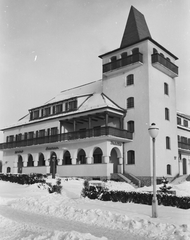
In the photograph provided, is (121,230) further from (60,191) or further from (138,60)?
(138,60)

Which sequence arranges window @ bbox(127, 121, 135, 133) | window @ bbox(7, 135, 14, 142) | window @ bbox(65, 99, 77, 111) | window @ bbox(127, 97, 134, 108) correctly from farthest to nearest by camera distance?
window @ bbox(7, 135, 14, 142) < window @ bbox(65, 99, 77, 111) < window @ bbox(127, 97, 134, 108) < window @ bbox(127, 121, 135, 133)

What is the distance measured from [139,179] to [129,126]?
6.42 m

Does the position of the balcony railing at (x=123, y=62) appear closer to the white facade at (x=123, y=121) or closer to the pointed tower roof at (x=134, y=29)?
the white facade at (x=123, y=121)

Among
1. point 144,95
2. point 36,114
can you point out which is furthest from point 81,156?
point 144,95

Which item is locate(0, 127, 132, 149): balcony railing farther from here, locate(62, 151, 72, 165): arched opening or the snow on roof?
locate(62, 151, 72, 165): arched opening

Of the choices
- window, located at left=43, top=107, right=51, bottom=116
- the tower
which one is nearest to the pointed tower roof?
the tower

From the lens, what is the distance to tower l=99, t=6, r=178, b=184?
107ft

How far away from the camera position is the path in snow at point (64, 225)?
865 centimetres

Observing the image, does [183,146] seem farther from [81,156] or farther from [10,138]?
[10,138]

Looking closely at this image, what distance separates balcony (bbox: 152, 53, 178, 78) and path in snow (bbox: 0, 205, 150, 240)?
2546cm

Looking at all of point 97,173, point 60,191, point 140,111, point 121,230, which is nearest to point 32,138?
point 97,173

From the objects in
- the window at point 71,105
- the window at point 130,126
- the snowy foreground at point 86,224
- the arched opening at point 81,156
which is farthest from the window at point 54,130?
the snowy foreground at point 86,224

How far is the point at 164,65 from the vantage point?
114ft

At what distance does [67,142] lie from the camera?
36438 mm
